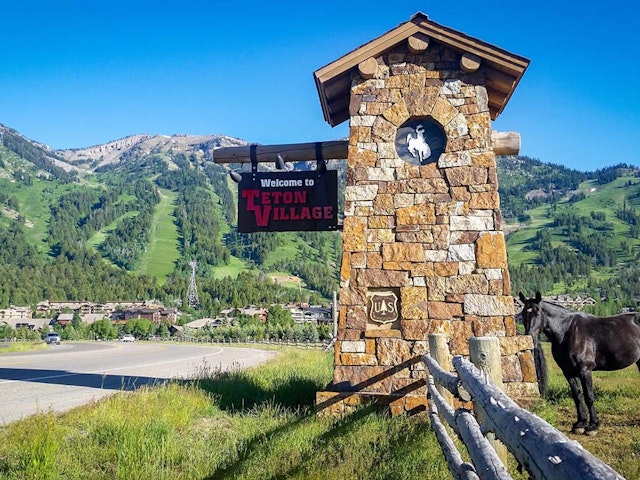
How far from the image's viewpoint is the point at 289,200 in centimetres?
855

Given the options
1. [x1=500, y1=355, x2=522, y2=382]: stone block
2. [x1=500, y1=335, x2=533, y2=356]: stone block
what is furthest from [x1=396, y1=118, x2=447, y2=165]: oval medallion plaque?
[x1=500, y1=355, x2=522, y2=382]: stone block

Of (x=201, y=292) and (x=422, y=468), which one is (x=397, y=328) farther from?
(x=201, y=292)

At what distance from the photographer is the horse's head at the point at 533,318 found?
7.62 meters

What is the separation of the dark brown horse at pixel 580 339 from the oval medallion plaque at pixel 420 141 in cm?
275

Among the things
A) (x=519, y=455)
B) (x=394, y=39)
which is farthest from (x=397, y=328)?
(x=519, y=455)

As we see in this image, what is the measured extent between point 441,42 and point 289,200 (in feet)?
11.5

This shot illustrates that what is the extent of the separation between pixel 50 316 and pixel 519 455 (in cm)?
14304

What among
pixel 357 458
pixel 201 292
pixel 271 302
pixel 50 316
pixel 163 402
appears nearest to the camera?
pixel 357 458

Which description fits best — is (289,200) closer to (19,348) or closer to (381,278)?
(381,278)

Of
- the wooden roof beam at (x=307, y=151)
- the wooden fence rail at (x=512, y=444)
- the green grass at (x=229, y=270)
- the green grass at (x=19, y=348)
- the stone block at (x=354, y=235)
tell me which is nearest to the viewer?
the wooden fence rail at (x=512, y=444)

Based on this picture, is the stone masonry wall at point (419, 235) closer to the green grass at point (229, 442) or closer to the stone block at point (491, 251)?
the stone block at point (491, 251)

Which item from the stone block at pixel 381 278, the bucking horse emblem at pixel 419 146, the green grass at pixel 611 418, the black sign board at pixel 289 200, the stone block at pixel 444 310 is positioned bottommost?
the green grass at pixel 611 418

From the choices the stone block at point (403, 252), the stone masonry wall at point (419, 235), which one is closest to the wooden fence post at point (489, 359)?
the stone masonry wall at point (419, 235)

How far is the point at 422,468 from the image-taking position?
421 centimetres
